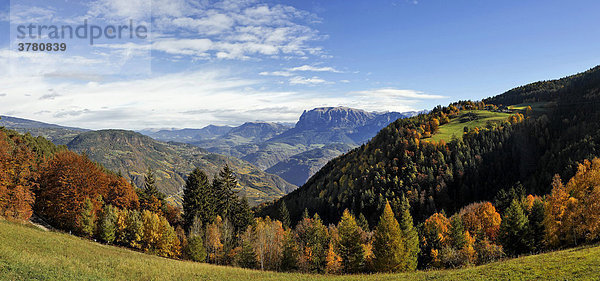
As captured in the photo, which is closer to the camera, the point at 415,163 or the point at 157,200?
the point at 157,200

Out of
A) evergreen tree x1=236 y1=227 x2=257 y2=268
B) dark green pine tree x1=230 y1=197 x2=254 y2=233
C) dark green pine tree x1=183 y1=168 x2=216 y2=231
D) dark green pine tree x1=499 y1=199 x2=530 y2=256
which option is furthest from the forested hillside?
evergreen tree x1=236 y1=227 x2=257 y2=268

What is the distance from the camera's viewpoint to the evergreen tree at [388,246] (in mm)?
54375

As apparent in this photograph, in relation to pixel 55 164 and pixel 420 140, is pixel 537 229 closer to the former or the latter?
pixel 55 164

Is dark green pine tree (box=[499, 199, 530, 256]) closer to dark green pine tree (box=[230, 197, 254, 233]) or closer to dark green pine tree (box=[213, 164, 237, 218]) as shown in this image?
dark green pine tree (box=[230, 197, 254, 233])

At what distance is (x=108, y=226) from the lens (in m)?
61.0

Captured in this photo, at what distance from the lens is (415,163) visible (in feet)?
577

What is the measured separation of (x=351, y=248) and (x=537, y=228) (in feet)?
135

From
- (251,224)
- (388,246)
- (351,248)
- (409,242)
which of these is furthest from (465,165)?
(251,224)

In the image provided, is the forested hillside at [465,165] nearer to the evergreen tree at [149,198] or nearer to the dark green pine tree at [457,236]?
the dark green pine tree at [457,236]

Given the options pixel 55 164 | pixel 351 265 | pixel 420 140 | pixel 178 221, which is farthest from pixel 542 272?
pixel 420 140

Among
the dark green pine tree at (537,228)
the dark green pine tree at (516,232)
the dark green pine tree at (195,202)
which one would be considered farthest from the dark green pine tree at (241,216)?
the dark green pine tree at (537,228)

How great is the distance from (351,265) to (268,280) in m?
29.6

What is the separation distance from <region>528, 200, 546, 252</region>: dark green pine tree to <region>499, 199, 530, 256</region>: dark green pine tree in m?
1.49

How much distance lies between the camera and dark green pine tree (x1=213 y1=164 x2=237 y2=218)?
7962 centimetres
